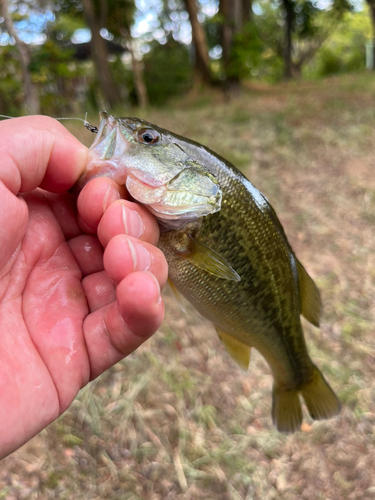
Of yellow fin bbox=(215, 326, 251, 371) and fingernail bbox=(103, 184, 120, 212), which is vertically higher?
fingernail bbox=(103, 184, 120, 212)

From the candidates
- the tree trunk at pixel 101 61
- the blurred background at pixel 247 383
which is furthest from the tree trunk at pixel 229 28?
the tree trunk at pixel 101 61

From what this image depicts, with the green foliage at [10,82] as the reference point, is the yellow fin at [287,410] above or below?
below

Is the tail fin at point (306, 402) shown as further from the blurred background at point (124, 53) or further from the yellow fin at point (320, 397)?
the blurred background at point (124, 53)

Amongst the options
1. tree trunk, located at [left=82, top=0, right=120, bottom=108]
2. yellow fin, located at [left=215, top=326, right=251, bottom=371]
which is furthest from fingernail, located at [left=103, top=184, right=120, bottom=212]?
tree trunk, located at [left=82, top=0, right=120, bottom=108]

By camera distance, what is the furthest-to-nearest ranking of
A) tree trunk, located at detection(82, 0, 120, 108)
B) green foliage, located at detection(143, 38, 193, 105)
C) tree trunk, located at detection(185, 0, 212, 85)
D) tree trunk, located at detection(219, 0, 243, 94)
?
green foliage, located at detection(143, 38, 193, 105) → tree trunk, located at detection(185, 0, 212, 85) → tree trunk, located at detection(219, 0, 243, 94) → tree trunk, located at detection(82, 0, 120, 108)

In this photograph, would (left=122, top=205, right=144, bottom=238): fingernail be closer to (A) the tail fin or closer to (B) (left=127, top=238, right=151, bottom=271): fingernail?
(B) (left=127, top=238, right=151, bottom=271): fingernail

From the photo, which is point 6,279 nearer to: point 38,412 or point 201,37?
point 38,412
